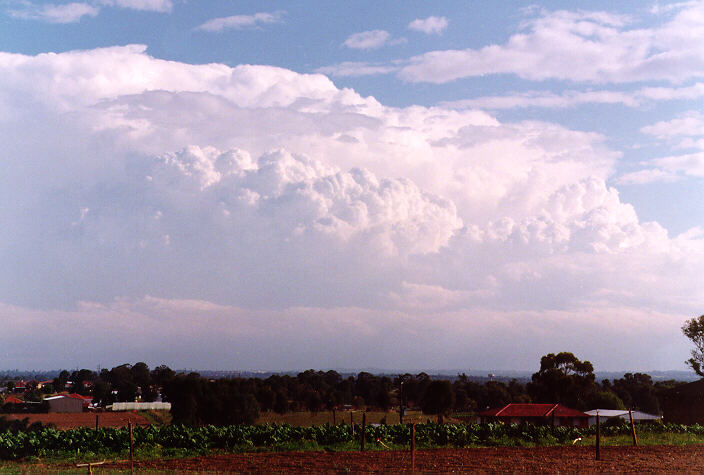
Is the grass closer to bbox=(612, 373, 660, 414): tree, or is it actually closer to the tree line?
the tree line

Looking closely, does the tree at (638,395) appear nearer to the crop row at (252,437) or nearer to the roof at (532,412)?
the roof at (532,412)

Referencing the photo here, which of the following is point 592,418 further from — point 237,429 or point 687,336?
point 237,429

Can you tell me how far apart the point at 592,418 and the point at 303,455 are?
4865 centimetres

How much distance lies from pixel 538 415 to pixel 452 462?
111ft

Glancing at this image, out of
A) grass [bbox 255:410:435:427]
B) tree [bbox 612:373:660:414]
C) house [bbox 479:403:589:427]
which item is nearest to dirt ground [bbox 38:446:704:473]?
house [bbox 479:403:589:427]

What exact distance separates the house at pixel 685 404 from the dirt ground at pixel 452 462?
76.0ft

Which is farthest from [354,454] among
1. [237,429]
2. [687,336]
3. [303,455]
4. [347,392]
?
[347,392]

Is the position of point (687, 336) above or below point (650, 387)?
above

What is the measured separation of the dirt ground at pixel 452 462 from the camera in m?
27.0

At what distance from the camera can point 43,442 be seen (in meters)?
31.3

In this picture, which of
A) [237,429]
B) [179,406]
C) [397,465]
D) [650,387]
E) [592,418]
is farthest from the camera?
[650,387]

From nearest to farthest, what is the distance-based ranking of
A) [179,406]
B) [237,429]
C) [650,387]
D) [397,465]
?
1. [397,465]
2. [237,429]
3. [179,406]
4. [650,387]

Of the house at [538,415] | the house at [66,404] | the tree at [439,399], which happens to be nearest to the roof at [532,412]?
the house at [538,415]

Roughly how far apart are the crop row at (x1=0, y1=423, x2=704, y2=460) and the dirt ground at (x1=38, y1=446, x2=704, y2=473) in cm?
266
